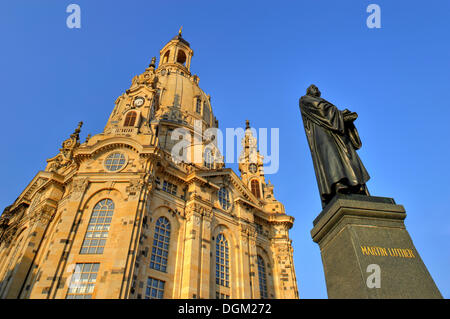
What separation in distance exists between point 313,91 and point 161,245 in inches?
803

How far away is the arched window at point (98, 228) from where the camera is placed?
72.8ft

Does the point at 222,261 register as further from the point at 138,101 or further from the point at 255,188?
the point at 138,101

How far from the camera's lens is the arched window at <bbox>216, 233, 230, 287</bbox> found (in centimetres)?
2722

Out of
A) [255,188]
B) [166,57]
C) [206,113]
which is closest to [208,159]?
[255,188]

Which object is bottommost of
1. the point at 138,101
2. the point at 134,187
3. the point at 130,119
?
the point at 134,187

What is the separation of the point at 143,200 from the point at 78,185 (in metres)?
5.85

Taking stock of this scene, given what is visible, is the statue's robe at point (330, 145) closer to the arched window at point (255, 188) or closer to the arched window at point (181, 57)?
the arched window at point (255, 188)

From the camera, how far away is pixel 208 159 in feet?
136

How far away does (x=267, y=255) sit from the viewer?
110ft

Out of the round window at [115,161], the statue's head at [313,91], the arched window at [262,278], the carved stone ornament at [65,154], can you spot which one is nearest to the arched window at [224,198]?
the arched window at [262,278]

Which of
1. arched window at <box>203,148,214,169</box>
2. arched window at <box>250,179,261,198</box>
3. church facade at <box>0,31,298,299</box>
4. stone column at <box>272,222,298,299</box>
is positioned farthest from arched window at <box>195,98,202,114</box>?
stone column at <box>272,222,298,299</box>

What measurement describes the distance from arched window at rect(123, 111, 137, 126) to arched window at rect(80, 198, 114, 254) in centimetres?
929
